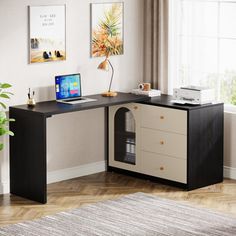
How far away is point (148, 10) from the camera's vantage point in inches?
293

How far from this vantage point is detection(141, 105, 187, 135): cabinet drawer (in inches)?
261

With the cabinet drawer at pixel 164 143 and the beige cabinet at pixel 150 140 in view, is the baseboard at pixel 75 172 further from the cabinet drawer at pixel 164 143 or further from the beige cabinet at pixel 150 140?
the cabinet drawer at pixel 164 143

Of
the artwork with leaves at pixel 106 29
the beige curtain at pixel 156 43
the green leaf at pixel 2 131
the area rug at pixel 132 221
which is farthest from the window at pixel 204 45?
the green leaf at pixel 2 131

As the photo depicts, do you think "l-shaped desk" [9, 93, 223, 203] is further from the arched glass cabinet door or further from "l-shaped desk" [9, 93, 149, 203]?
the arched glass cabinet door

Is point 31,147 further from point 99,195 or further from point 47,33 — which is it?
point 47,33

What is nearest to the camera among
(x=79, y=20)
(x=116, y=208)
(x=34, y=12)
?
(x=116, y=208)

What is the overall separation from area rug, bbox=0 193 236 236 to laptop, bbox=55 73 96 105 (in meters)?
1.06

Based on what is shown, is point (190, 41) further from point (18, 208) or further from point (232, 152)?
point (18, 208)

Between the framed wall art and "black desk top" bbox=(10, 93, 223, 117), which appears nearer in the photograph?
"black desk top" bbox=(10, 93, 223, 117)

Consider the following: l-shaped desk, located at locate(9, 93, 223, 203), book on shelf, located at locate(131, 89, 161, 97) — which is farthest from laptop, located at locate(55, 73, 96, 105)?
book on shelf, located at locate(131, 89, 161, 97)

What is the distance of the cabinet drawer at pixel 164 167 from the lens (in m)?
6.71

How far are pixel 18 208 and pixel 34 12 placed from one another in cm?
173

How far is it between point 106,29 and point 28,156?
5.31 feet

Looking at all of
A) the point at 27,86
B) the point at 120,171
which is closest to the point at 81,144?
the point at 120,171
